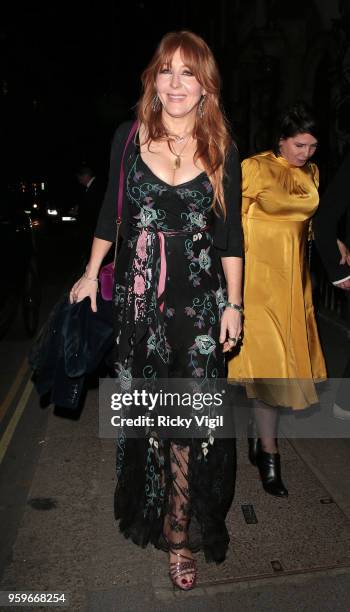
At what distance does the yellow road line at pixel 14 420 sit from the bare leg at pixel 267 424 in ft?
5.99

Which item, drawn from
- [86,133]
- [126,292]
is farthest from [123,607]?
[86,133]

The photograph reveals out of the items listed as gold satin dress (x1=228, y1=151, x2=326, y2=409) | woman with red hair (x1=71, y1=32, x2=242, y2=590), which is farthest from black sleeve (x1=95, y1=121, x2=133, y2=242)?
gold satin dress (x1=228, y1=151, x2=326, y2=409)

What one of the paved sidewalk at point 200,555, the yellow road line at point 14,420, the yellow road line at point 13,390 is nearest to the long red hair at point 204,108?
the paved sidewalk at point 200,555

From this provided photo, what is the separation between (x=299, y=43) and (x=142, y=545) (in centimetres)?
1293

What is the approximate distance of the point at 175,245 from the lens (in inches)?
104

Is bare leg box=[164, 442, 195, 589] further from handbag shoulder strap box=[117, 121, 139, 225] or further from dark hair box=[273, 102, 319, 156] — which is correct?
dark hair box=[273, 102, 319, 156]

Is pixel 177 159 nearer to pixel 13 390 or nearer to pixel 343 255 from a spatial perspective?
pixel 343 255

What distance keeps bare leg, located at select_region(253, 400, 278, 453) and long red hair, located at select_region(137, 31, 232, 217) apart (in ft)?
4.69

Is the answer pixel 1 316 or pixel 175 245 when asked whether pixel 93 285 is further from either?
pixel 1 316

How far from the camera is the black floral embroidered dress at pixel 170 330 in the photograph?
2.62 meters

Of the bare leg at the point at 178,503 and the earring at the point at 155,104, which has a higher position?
the earring at the point at 155,104

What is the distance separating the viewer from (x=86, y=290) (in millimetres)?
2887

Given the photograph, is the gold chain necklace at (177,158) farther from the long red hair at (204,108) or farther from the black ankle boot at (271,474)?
the black ankle boot at (271,474)

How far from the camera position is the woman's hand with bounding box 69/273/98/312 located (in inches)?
113
